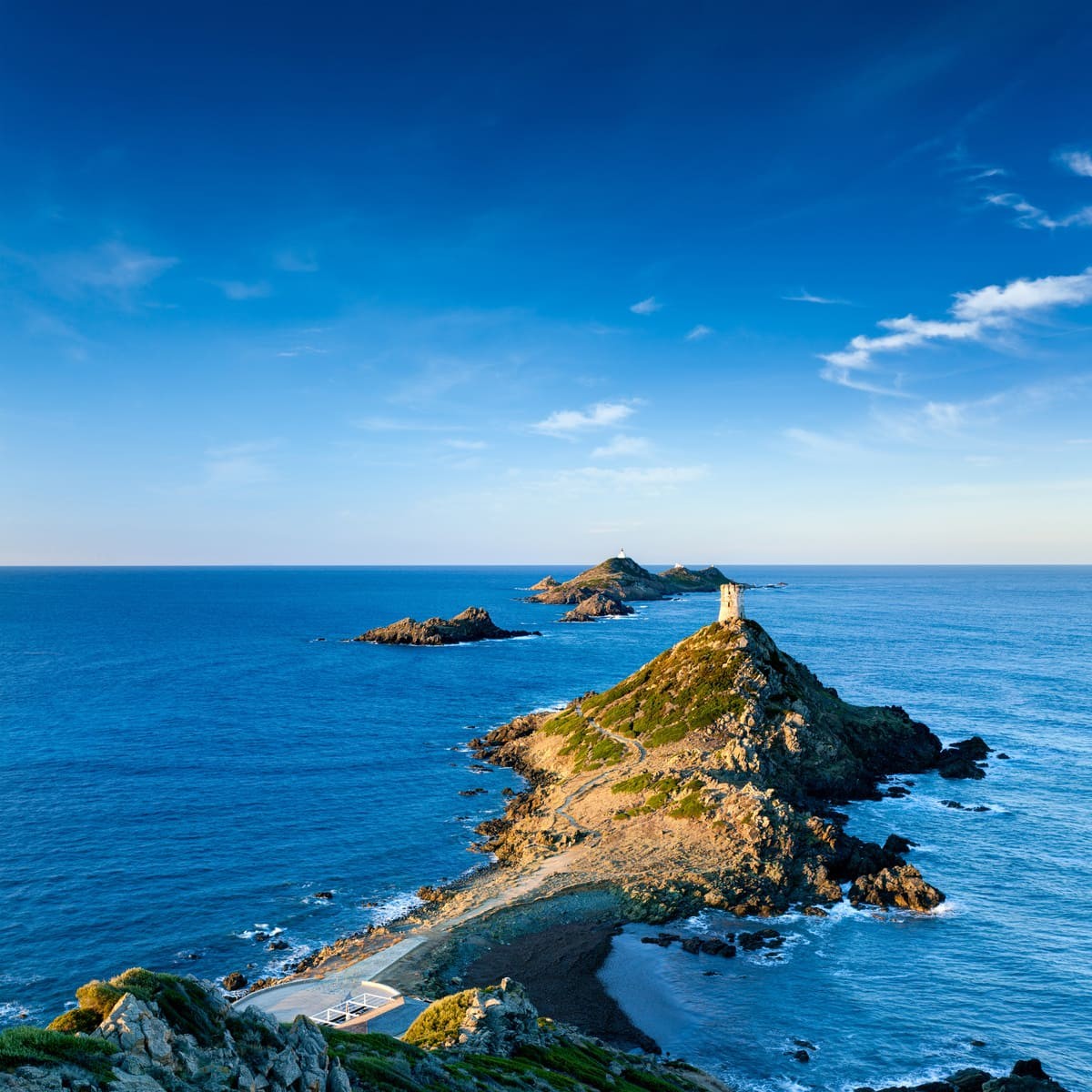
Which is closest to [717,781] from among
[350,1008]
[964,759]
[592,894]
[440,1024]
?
[592,894]

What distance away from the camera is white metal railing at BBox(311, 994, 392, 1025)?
40963mm

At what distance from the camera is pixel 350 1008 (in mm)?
42469

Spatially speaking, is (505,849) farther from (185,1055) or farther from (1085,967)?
(185,1055)

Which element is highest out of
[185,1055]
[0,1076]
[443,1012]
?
[0,1076]

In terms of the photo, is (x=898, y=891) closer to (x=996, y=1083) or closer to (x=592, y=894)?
(x=996, y=1083)

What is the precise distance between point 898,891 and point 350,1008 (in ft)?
145

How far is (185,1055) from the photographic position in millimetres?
20812

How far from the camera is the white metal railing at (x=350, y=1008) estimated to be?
134 ft

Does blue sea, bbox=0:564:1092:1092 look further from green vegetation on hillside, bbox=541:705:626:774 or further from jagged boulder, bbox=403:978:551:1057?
jagged boulder, bbox=403:978:551:1057

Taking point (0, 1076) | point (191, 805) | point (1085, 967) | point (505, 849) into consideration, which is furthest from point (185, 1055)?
point (191, 805)

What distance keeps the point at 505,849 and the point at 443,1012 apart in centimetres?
3602

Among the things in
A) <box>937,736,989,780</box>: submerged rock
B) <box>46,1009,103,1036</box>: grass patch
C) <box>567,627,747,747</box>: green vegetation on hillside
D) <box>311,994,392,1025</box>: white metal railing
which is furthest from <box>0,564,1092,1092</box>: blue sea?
<box>46,1009,103,1036</box>: grass patch

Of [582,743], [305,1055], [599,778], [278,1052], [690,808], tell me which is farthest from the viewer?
[582,743]

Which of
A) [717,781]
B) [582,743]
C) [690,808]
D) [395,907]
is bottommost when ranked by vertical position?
[395,907]
